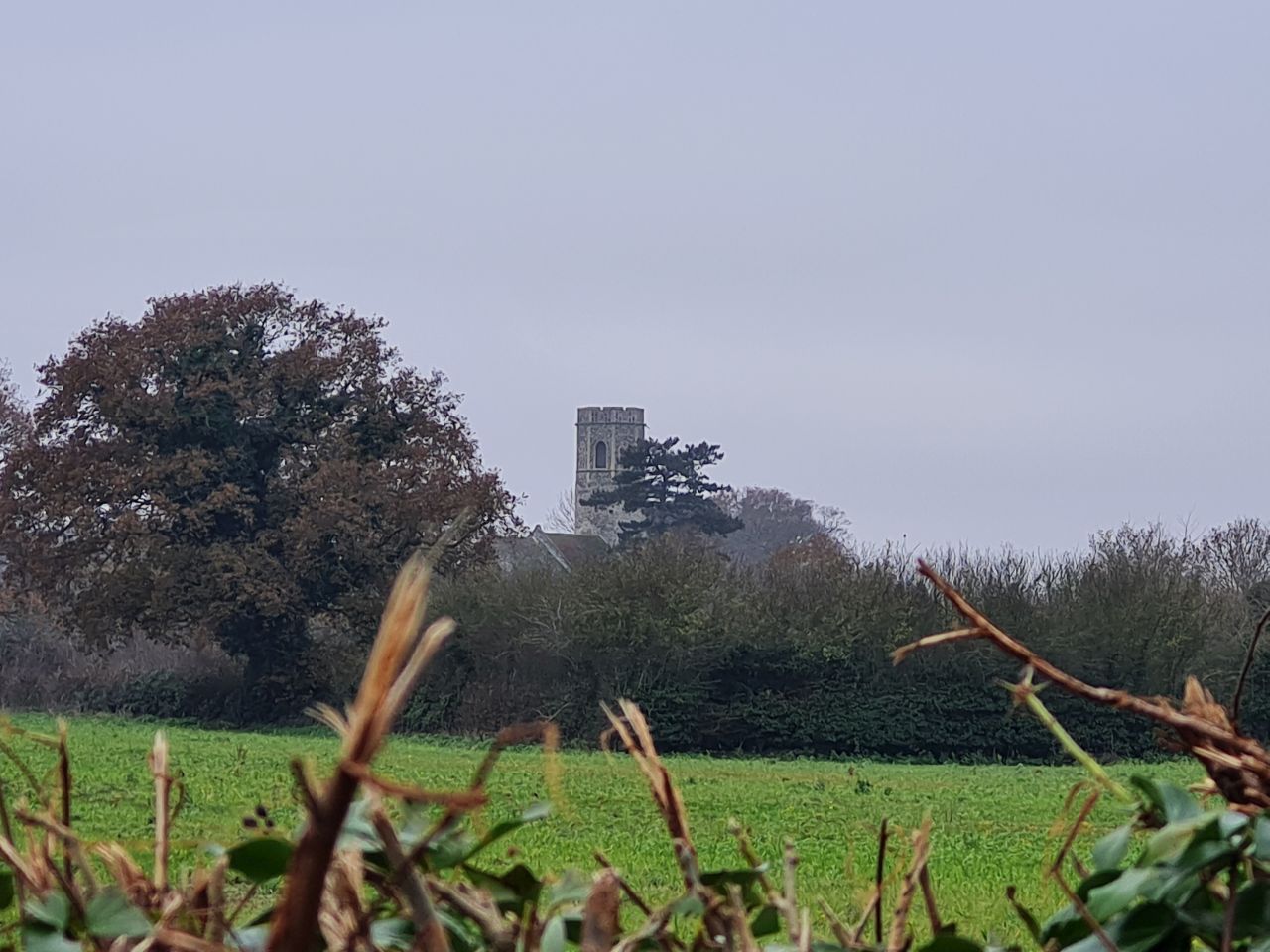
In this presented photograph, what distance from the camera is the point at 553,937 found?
101 cm

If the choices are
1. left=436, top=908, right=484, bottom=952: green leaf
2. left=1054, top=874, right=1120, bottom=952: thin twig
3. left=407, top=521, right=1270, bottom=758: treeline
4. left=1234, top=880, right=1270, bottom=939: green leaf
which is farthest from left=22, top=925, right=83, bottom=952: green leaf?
left=407, top=521, right=1270, bottom=758: treeline

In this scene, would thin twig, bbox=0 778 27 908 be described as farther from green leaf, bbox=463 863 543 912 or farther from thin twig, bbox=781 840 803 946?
thin twig, bbox=781 840 803 946

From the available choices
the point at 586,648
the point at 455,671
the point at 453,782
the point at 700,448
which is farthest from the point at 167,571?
the point at 700,448

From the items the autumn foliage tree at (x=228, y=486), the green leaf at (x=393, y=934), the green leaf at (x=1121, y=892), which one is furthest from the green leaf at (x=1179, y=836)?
the autumn foliage tree at (x=228, y=486)

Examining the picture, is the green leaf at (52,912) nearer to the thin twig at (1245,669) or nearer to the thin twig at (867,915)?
the thin twig at (867,915)

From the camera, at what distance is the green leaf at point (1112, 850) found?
1.12 metres

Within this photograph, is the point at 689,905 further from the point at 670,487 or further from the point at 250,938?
the point at 670,487

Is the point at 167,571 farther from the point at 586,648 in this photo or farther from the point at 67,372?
the point at 586,648

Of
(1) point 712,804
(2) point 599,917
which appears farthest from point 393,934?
(1) point 712,804

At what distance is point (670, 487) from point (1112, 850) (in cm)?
5838

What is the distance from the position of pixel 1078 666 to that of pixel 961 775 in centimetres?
644

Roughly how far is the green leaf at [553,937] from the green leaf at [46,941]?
0.27m

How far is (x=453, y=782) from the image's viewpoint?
17688 mm

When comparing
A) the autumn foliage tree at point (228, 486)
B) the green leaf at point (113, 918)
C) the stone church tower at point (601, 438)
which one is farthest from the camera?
the stone church tower at point (601, 438)
